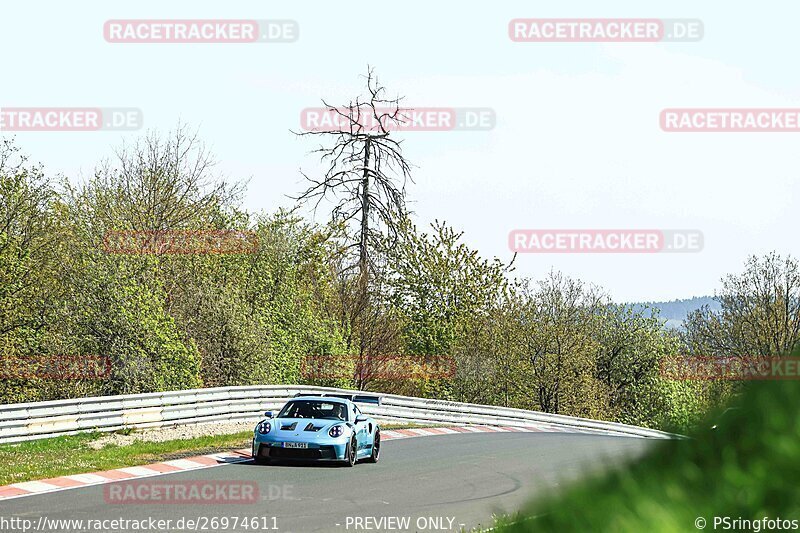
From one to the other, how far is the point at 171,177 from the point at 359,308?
18.5m

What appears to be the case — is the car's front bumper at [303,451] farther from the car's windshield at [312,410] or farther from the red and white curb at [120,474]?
the red and white curb at [120,474]

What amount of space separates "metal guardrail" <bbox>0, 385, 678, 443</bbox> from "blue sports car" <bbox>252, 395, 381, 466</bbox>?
18.4 feet

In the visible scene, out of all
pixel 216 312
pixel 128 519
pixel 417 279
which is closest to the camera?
pixel 128 519

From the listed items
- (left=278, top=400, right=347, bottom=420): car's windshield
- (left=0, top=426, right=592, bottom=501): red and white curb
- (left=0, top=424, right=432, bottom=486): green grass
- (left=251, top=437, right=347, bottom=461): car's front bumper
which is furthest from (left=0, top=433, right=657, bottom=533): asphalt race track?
(left=0, top=424, right=432, bottom=486): green grass

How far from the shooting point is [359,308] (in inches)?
2158

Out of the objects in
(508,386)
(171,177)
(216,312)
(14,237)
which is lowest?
(508,386)

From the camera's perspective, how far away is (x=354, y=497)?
49.5 ft

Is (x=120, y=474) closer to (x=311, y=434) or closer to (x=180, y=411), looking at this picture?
(x=311, y=434)

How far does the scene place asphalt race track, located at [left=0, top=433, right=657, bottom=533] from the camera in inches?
504

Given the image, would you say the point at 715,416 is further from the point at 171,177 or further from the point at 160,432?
the point at 171,177

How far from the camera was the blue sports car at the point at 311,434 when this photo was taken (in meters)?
18.7

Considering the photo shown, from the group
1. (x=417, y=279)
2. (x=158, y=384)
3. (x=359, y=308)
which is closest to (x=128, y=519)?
(x=158, y=384)

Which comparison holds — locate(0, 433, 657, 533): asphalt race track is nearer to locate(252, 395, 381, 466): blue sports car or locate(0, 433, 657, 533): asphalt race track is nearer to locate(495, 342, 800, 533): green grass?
locate(252, 395, 381, 466): blue sports car

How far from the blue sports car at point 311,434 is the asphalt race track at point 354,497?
29 centimetres
